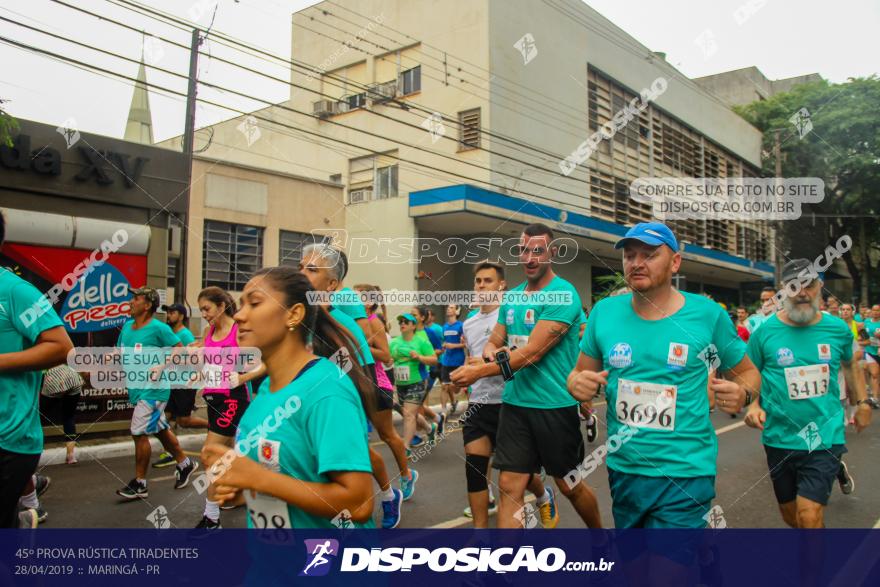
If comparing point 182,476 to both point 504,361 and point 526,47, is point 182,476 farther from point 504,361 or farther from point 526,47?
point 526,47

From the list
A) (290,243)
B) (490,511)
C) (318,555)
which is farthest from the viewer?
(290,243)

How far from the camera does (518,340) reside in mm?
4031

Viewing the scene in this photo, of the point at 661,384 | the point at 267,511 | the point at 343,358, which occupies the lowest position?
the point at 267,511

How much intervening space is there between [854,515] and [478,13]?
672 inches

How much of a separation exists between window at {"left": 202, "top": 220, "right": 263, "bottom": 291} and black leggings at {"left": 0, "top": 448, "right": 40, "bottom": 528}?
42.5 feet

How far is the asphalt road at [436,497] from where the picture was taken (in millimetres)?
4992

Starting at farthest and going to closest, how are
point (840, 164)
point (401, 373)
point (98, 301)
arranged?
Result: point (840, 164) < point (98, 301) < point (401, 373)

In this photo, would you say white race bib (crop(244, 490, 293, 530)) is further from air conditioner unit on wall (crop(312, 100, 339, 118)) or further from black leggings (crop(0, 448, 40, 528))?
air conditioner unit on wall (crop(312, 100, 339, 118))

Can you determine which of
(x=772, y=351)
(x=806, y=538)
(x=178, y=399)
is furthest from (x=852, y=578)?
(x=178, y=399)

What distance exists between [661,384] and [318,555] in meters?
1.67

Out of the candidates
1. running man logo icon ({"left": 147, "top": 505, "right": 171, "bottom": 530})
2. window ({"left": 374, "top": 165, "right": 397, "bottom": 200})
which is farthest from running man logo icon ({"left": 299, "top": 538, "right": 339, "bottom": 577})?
window ({"left": 374, "top": 165, "right": 397, "bottom": 200})

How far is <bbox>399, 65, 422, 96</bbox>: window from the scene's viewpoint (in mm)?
20484

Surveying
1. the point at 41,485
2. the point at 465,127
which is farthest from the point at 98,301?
the point at 465,127

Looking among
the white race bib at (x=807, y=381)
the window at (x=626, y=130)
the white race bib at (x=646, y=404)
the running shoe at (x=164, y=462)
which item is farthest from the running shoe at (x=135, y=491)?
the window at (x=626, y=130)
